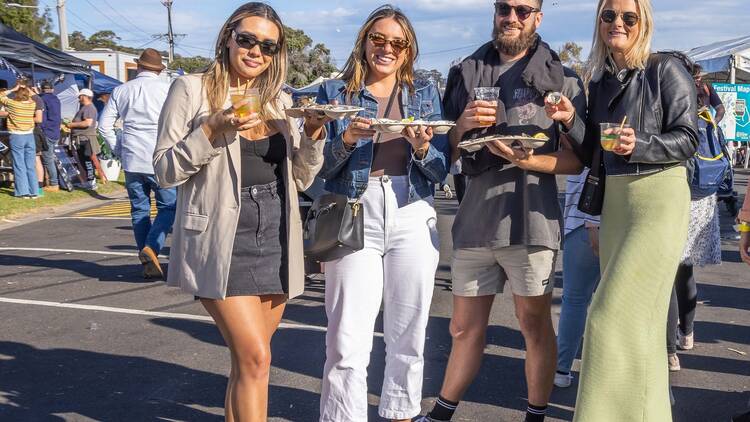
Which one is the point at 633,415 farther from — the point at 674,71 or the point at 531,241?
the point at 674,71

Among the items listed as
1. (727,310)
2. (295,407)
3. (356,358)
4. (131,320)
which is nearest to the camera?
(356,358)

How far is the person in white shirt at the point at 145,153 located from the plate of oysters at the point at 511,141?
16.3 feet

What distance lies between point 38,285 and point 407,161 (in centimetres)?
535

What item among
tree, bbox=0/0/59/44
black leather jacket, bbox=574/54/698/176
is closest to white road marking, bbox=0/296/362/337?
black leather jacket, bbox=574/54/698/176

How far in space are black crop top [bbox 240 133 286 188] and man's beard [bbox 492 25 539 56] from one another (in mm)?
1089

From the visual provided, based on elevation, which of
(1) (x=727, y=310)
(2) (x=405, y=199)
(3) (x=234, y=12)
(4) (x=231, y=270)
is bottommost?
(1) (x=727, y=310)

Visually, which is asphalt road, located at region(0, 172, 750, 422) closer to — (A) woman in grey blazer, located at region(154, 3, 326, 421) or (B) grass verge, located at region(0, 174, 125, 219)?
(A) woman in grey blazer, located at region(154, 3, 326, 421)

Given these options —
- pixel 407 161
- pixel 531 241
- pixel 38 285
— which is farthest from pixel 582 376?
pixel 38 285

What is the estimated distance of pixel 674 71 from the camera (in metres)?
3.32

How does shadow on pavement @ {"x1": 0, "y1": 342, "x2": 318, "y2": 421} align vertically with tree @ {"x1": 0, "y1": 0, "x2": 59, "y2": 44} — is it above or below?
below

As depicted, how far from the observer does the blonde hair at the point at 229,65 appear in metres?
3.29

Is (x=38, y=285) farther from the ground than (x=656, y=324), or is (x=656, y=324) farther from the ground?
(x=656, y=324)

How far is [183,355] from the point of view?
17.9ft

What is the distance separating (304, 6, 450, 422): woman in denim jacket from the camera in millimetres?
3553
